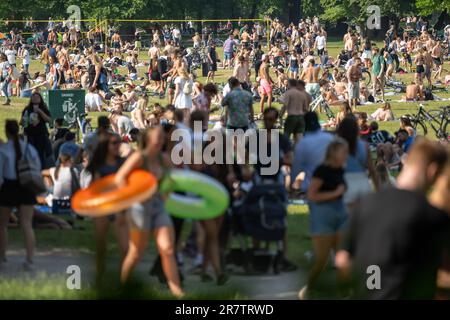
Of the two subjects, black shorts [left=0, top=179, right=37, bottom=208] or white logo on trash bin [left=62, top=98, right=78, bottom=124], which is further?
white logo on trash bin [left=62, top=98, right=78, bottom=124]

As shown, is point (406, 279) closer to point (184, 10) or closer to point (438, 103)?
point (438, 103)

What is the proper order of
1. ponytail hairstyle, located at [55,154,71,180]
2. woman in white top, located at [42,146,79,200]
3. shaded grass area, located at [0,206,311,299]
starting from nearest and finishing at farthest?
1. shaded grass area, located at [0,206,311,299]
2. woman in white top, located at [42,146,79,200]
3. ponytail hairstyle, located at [55,154,71,180]

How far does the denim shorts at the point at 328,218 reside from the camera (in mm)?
10359

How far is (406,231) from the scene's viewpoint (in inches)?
264

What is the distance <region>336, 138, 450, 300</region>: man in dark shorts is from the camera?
669cm

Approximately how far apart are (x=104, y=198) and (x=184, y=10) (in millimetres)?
58623

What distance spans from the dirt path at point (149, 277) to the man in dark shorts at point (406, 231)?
146 inches

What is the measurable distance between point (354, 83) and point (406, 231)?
22168mm

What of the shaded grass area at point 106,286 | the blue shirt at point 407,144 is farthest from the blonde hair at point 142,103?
the shaded grass area at point 106,286

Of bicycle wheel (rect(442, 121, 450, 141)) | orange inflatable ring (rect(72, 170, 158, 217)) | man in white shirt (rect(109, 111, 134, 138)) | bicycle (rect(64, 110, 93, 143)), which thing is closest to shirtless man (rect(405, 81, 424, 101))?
bicycle wheel (rect(442, 121, 450, 141))

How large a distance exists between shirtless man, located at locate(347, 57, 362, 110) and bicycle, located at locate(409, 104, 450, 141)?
13.0 feet

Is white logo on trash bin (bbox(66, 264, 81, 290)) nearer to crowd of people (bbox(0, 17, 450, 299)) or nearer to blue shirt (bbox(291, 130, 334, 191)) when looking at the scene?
crowd of people (bbox(0, 17, 450, 299))

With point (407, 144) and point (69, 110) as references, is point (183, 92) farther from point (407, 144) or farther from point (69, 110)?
point (407, 144)
